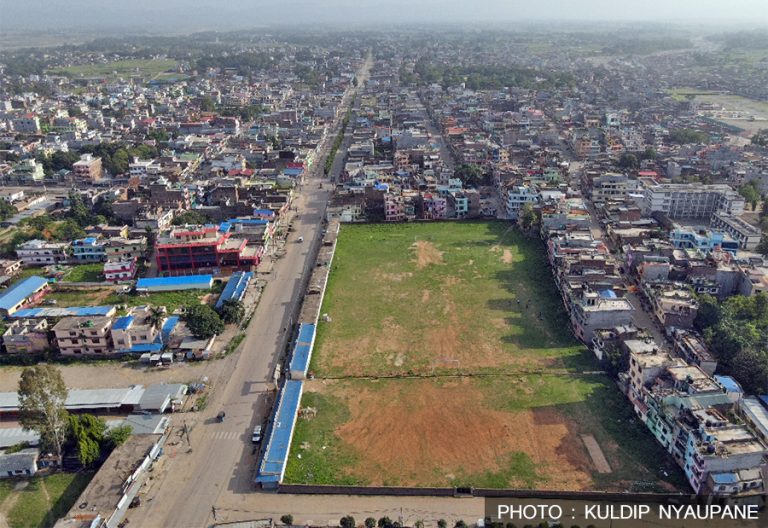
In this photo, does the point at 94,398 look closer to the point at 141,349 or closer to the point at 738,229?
the point at 141,349

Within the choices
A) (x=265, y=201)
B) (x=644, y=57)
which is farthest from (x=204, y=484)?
(x=644, y=57)

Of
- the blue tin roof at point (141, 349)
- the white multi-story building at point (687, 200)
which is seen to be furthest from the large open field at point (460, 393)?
the white multi-story building at point (687, 200)

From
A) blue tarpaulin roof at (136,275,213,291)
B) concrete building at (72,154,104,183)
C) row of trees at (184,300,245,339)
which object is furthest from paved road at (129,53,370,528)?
concrete building at (72,154,104,183)

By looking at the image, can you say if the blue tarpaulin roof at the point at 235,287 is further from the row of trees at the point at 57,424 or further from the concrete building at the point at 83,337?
the row of trees at the point at 57,424

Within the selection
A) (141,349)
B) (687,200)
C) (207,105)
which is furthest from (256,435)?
(207,105)

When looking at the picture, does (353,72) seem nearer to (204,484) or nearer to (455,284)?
(455,284)

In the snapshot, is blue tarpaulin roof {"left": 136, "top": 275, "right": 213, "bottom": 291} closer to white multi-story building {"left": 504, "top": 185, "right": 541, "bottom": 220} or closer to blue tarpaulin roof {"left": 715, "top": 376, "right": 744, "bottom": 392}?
white multi-story building {"left": 504, "top": 185, "right": 541, "bottom": 220}
